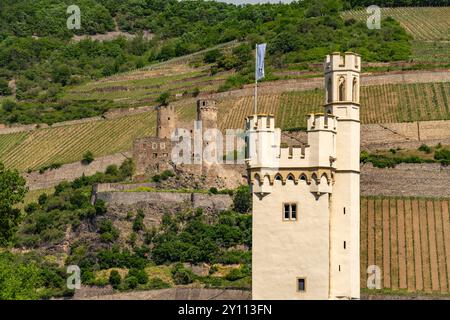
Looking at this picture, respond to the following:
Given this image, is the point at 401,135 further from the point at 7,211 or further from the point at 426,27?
the point at 7,211

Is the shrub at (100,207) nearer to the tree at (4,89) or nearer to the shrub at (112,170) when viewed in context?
the shrub at (112,170)

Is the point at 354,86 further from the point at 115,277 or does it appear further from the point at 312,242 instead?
the point at 115,277

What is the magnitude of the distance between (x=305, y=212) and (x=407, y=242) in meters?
49.9

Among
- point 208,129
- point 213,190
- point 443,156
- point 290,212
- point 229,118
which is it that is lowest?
point 290,212

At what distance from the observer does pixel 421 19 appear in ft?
547

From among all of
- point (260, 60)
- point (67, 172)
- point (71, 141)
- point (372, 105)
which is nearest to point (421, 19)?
point (372, 105)

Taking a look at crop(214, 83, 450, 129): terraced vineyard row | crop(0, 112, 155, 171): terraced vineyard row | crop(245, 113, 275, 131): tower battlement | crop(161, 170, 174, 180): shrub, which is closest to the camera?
crop(245, 113, 275, 131): tower battlement

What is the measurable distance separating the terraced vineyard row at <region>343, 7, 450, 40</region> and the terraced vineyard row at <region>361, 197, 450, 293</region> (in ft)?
186

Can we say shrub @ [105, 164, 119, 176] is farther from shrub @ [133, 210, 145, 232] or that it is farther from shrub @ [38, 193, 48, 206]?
shrub @ [133, 210, 145, 232]

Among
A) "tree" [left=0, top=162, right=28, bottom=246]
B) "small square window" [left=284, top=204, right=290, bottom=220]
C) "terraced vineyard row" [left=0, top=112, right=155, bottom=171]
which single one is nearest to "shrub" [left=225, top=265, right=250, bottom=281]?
"tree" [left=0, top=162, right=28, bottom=246]

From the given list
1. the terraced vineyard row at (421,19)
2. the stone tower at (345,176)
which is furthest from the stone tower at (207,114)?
the stone tower at (345,176)

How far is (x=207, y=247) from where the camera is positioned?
9500 cm

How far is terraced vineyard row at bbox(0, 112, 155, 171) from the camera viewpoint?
130 metres

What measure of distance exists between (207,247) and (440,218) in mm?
13684
